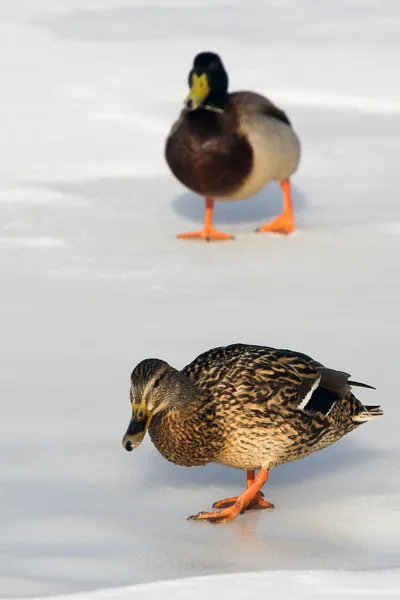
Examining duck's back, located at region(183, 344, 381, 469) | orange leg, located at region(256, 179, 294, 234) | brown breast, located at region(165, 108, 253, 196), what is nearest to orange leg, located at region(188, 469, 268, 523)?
duck's back, located at region(183, 344, 381, 469)

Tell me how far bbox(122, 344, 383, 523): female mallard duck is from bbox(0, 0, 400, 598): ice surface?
0.58 ft

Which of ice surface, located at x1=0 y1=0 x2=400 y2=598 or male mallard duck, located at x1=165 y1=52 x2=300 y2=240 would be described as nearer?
ice surface, located at x1=0 y1=0 x2=400 y2=598

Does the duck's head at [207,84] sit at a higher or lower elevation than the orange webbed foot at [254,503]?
higher

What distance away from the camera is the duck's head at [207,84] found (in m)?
9.13

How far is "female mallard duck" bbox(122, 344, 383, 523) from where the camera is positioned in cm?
470

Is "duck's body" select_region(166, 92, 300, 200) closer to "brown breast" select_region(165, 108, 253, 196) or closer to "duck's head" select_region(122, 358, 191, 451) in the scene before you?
"brown breast" select_region(165, 108, 253, 196)

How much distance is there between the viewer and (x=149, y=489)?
5023 millimetres

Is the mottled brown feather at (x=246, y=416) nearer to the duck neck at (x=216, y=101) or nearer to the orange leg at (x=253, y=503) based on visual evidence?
the orange leg at (x=253, y=503)

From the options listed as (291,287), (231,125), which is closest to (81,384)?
(291,287)

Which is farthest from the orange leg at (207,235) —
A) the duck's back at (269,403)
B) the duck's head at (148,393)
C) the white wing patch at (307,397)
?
the duck's head at (148,393)

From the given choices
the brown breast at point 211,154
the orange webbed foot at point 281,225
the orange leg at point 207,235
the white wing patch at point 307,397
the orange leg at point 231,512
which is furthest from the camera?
the orange webbed foot at point 281,225

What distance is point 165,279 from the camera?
26.6 ft

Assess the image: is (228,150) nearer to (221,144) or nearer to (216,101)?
(221,144)

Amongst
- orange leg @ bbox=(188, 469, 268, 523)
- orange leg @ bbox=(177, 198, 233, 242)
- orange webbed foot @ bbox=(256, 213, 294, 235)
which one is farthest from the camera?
orange webbed foot @ bbox=(256, 213, 294, 235)
